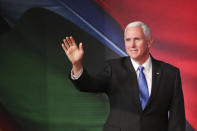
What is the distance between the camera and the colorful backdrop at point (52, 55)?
297 cm

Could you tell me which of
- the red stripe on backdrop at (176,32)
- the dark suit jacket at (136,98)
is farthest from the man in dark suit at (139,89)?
the red stripe on backdrop at (176,32)

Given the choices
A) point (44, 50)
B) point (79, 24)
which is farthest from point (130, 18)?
point (44, 50)

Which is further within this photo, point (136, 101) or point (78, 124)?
point (78, 124)

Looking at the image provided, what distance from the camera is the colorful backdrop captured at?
297 centimetres

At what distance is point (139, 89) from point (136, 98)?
0.06 meters

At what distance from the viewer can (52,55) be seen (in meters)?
2.97

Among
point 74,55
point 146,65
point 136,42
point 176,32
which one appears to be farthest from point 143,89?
point 176,32

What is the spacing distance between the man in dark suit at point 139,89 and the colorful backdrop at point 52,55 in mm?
1307

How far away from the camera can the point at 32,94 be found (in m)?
2.98

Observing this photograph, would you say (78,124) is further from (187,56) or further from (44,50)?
(187,56)

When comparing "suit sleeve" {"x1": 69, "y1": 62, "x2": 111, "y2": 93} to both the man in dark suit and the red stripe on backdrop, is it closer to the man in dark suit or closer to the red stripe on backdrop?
the man in dark suit

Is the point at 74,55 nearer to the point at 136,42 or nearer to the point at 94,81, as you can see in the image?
the point at 94,81

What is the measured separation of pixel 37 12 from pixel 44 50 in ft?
1.42

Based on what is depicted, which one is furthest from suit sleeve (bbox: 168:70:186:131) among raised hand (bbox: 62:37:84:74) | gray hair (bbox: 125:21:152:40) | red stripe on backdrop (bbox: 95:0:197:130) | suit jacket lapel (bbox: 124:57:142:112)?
red stripe on backdrop (bbox: 95:0:197:130)
